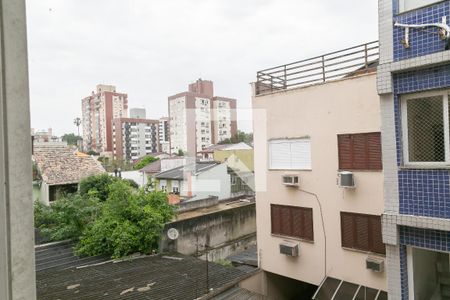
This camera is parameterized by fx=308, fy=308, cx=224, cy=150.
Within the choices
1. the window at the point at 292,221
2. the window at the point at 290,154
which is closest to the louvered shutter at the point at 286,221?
the window at the point at 292,221

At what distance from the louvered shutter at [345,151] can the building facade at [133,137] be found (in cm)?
6271

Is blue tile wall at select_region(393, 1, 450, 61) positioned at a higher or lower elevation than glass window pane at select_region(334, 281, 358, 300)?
higher

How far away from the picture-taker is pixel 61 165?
19219 mm

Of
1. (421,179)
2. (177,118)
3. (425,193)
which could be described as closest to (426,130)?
(421,179)

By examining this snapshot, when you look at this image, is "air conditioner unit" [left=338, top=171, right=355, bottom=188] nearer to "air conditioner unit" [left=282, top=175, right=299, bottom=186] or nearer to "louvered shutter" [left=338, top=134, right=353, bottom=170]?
"louvered shutter" [left=338, top=134, right=353, bottom=170]

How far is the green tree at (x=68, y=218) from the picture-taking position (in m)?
10.9

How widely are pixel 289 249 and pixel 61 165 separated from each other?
16.3m

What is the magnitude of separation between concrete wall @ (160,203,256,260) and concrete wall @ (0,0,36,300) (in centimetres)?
976

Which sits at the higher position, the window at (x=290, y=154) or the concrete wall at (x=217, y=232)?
the window at (x=290, y=154)

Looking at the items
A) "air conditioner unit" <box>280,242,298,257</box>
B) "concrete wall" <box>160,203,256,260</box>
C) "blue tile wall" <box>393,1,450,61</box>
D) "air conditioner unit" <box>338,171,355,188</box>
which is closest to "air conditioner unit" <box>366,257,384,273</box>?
"air conditioner unit" <box>338,171,355,188</box>

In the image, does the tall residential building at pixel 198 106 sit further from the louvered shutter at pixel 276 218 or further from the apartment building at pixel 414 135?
the apartment building at pixel 414 135

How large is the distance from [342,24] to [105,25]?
18.4 ft

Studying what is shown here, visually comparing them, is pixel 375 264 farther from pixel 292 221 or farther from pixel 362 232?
pixel 292 221

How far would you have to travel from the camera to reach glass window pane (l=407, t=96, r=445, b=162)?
3.84 m
